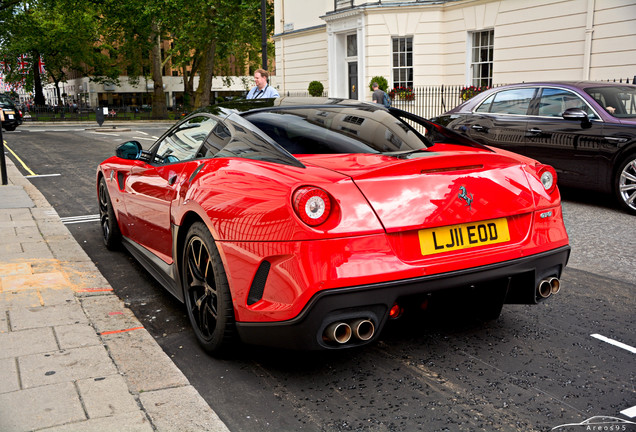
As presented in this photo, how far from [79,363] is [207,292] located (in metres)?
0.77

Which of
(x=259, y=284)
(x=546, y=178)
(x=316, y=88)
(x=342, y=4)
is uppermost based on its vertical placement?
(x=342, y=4)

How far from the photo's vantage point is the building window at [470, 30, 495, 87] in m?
23.4

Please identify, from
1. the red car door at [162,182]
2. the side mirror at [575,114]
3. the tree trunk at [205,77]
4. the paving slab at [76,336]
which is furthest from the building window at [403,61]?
the paving slab at [76,336]

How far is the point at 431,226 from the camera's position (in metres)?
3.10

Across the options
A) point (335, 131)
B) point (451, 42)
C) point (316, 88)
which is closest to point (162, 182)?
point (335, 131)

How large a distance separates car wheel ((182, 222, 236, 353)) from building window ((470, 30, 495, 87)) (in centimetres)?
2136

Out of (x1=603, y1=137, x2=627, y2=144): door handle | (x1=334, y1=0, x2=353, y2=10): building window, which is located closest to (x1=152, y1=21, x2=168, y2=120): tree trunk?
→ (x1=334, y1=0, x2=353, y2=10): building window

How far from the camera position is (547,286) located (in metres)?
3.49

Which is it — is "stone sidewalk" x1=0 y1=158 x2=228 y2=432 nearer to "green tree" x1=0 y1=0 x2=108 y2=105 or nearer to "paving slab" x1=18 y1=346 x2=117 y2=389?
"paving slab" x1=18 y1=346 x2=117 y2=389

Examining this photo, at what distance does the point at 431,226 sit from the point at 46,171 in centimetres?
1225

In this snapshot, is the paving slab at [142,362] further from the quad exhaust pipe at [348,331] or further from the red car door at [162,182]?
the quad exhaust pipe at [348,331]

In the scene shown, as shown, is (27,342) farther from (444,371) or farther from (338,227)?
(444,371)

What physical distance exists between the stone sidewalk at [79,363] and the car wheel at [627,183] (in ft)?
21.2

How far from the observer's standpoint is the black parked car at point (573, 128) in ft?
26.9
